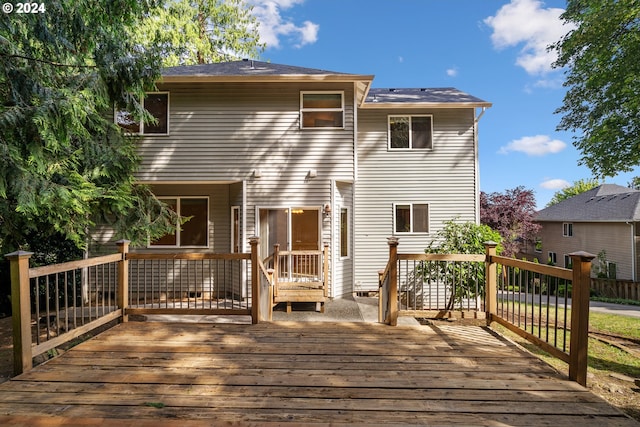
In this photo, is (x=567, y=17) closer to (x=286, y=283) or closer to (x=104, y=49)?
(x=286, y=283)

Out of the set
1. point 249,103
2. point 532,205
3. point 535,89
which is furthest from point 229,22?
point 535,89

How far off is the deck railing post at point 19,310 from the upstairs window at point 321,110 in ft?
20.7

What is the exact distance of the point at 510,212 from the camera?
1611cm

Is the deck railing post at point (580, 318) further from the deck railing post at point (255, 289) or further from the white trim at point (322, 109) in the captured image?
the white trim at point (322, 109)

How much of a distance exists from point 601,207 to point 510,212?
307 inches

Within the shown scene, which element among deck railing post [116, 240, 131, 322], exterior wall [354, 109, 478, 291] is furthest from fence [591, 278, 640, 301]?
deck railing post [116, 240, 131, 322]

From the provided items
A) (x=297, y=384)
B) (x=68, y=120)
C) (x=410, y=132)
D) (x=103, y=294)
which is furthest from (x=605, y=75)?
(x=103, y=294)

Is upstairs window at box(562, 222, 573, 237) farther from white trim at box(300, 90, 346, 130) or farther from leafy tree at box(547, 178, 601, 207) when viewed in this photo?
white trim at box(300, 90, 346, 130)

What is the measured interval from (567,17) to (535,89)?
22458 mm

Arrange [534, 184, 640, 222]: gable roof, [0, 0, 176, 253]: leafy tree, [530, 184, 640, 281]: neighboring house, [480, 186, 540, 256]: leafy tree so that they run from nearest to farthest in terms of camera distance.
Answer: [0, 0, 176, 253]: leafy tree → [480, 186, 540, 256]: leafy tree → [530, 184, 640, 281]: neighboring house → [534, 184, 640, 222]: gable roof

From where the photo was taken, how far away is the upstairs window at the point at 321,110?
325 inches

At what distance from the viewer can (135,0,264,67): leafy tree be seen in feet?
48.4

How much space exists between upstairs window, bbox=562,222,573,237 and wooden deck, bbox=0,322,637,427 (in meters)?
21.8

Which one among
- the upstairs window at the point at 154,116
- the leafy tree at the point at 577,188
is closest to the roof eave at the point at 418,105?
the upstairs window at the point at 154,116
